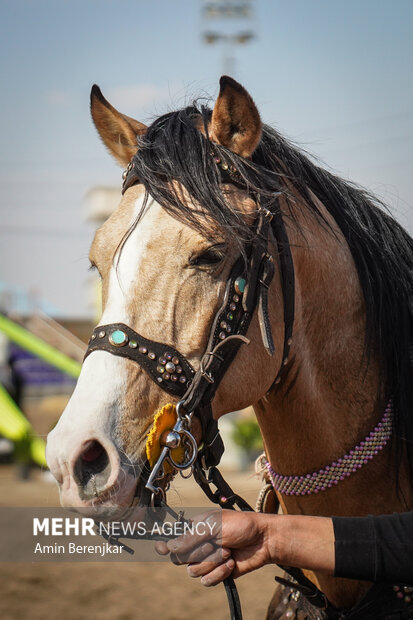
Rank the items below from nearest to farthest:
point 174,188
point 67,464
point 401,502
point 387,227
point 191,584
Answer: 1. point 67,464
2. point 174,188
3. point 401,502
4. point 387,227
5. point 191,584

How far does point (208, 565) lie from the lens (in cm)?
171

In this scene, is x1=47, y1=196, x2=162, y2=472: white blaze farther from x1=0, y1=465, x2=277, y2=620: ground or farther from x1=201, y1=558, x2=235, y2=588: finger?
x1=0, y1=465, x2=277, y2=620: ground

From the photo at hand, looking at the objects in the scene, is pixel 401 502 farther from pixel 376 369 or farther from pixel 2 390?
pixel 2 390

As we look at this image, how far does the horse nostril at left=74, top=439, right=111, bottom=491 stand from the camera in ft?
5.44

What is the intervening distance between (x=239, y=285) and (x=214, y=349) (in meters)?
0.23

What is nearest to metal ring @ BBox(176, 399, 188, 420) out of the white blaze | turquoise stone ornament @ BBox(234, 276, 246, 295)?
the white blaze

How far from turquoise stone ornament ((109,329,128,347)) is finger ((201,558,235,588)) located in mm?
669

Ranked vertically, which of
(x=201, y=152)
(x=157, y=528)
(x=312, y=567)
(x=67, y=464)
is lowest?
(x=312, y=567)

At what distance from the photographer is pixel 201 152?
→ 81.7 inches

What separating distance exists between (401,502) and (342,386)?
45cm

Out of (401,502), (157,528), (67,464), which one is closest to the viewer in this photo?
(67,464)

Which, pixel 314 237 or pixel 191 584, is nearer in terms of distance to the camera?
pixel 314 237

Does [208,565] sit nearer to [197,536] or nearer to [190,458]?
[197,536]

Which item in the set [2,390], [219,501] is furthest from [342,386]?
[2,390]
